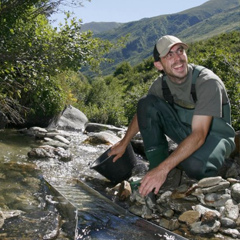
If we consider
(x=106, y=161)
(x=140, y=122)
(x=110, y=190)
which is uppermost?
(x=140, y=122)

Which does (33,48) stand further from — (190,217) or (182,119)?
(190,217)

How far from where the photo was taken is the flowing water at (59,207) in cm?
289

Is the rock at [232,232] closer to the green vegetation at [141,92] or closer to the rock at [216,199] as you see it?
the rock at [216,199]

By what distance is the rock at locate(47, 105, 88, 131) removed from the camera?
44.0ft

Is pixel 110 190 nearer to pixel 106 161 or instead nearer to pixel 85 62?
pixel 106 161

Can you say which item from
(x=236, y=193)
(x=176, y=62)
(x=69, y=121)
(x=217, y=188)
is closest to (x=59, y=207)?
(x=217, y=188)

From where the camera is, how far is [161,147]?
4016 mm

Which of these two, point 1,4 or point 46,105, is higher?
point 1,4

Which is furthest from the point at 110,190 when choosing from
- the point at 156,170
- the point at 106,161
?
the point at 156,170

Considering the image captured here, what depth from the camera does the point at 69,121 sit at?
14172 mm

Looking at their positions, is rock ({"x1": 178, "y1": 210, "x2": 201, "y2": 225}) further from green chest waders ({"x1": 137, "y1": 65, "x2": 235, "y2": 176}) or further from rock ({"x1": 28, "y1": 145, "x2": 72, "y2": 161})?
rock ({"x1": 28, "y1": 145, "x2": 72, "y2": 161})

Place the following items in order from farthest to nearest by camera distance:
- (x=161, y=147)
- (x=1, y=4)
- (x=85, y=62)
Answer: (x=85, y=62) → (x=1, y=4) → (x=161, y=147)

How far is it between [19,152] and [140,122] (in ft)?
12.4

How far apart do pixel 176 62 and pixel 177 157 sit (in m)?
1.17
